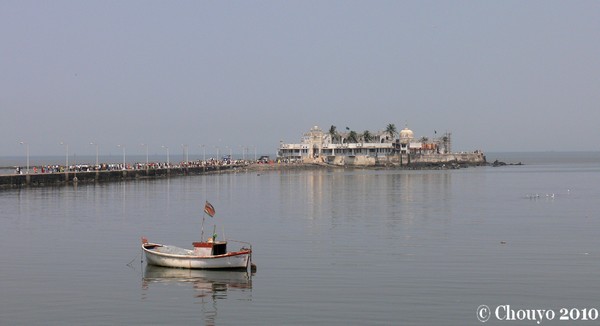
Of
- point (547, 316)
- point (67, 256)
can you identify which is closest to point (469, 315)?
point (547, 316)

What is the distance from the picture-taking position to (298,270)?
35.3 metres

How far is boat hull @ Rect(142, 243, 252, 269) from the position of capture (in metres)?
34.5

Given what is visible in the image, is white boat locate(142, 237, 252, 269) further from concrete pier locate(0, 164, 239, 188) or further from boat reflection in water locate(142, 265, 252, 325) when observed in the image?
concrete pier locate(0, 164, 239, 188)

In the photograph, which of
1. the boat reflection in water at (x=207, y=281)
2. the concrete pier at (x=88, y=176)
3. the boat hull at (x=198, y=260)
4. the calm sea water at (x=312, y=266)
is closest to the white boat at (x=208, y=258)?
the boat hull at (x=198, y=260)

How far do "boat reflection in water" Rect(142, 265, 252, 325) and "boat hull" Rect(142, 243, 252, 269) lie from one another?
0.68 ft

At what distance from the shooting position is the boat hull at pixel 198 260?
113 feet

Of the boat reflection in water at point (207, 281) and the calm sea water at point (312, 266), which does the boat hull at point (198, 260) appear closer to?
the boat reflection in water at point (207, 281)

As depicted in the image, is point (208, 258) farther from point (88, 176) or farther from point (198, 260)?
point (88, 176)

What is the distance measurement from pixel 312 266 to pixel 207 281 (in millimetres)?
5377

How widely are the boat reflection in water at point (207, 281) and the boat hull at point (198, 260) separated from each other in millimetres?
208

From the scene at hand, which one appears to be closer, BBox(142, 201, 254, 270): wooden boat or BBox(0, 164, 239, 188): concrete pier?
BBox(142, 201, 254, 270): wooden boat

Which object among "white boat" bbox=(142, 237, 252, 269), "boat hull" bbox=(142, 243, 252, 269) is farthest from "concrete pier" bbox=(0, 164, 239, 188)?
"white boat" bbox=(142, 237, 252, 269)

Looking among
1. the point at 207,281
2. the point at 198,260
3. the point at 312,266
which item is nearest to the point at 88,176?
the point at 198,260

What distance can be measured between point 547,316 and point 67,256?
23475 millimetres
